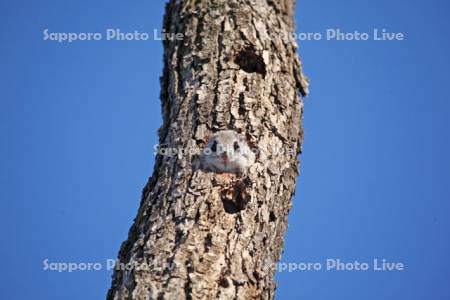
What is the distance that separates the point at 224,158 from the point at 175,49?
109cm

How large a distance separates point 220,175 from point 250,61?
3.04 ft

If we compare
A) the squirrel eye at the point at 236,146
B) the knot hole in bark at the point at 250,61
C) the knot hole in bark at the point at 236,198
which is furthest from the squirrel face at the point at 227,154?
the knot hole in bark at the point at 250,61

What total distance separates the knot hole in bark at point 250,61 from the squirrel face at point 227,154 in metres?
0.58

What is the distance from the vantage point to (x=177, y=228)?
10.6ft

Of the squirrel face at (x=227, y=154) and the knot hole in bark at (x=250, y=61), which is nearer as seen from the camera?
the squirrel face at (x=227, y=154)

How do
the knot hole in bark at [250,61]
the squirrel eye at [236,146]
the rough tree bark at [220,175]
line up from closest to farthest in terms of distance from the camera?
the rough tree bark at [220,175] → the squirrel eye at [236,146] → the knot hole in bark at [250,61]

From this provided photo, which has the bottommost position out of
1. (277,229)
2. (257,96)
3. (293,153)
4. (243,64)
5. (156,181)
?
(277,229)

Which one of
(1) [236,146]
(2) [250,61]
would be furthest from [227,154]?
(2) [250,61]

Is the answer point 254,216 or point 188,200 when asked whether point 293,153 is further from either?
point 188,200

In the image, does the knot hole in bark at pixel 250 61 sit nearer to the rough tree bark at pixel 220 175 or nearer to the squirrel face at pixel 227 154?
the rough tree bark at pixel 220 175

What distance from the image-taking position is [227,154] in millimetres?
3432

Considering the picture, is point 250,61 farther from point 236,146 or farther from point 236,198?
point 236,198

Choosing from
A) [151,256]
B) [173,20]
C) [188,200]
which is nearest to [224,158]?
[188,200]

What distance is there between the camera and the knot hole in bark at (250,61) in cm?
393
